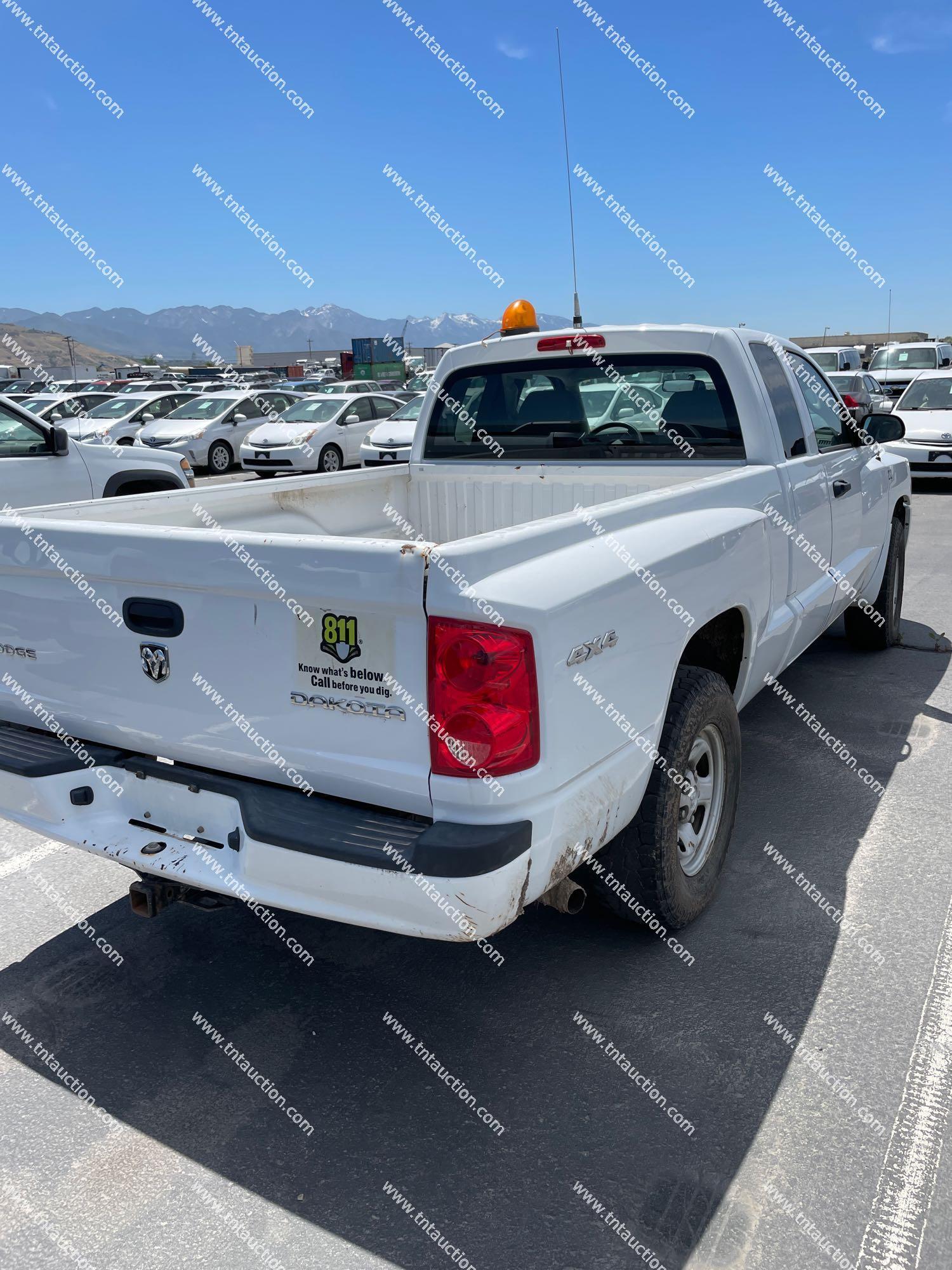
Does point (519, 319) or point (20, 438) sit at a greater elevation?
point (519, 319)

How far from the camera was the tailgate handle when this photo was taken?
263 cm

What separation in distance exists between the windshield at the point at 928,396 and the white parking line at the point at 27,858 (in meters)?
13.5

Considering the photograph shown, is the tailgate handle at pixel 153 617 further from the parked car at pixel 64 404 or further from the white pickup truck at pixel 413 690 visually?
the parked car at pixel 64 404

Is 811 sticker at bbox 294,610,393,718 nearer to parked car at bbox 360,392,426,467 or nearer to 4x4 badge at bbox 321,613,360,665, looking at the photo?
4x4 badge at bbox 321,613,360,665

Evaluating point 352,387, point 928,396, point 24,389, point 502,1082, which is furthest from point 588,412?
point 24,389

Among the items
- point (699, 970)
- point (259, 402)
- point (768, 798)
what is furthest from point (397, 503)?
point (259, 402)

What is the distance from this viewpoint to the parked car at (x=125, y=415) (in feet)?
69.1

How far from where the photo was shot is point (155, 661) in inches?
107

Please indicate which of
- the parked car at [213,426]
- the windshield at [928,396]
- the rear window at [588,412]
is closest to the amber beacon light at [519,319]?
the rear window at [588,412]

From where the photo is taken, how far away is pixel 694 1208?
225 cm

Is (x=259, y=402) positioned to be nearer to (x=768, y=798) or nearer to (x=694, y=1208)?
(x=768, y=798)

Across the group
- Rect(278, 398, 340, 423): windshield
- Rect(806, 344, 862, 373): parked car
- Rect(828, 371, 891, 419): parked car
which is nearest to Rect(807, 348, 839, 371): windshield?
Rect(806, 344, 862, 373): parked car

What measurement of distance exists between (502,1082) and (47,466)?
6.37 meters

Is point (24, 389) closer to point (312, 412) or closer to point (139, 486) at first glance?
point (312, 412)
